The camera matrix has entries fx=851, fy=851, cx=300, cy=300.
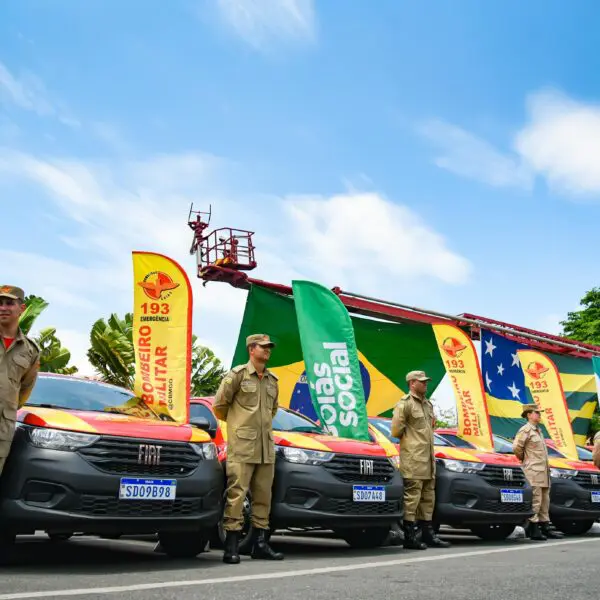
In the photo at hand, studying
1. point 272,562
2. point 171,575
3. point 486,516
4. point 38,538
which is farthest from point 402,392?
point 171,575

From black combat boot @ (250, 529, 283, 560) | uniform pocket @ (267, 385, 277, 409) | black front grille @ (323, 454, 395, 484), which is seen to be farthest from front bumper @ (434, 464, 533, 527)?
uniform pocket @ (267, 385, 277, 409)

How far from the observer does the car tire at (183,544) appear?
7206 mm

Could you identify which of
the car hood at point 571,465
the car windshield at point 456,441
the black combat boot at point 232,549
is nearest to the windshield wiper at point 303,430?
the black combat boot at point 232,549

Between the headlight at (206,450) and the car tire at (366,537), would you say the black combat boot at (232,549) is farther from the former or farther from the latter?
the car tire at (366,537)

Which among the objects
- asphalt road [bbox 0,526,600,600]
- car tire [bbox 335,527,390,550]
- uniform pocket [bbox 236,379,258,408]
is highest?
uniform pocket [bbox 236,379,258,408]

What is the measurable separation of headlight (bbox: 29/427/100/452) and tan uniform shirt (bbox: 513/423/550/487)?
7069 mm

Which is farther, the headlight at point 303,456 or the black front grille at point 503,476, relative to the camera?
the black front grille at point 503,476

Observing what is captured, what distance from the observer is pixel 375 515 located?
8320 millimetres

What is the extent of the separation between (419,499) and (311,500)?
6.92ft

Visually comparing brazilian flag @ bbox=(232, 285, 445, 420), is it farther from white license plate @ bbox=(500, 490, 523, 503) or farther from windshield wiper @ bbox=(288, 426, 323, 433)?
windshield wiper @ bbox=(288, 426, 323, 433)

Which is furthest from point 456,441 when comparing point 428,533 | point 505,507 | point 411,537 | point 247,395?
point 247,395

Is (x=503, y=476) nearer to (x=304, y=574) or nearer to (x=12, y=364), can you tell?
(x=304, y=574)

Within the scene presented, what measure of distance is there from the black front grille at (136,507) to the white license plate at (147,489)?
0.03m

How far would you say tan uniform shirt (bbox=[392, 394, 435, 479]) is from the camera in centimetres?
955
